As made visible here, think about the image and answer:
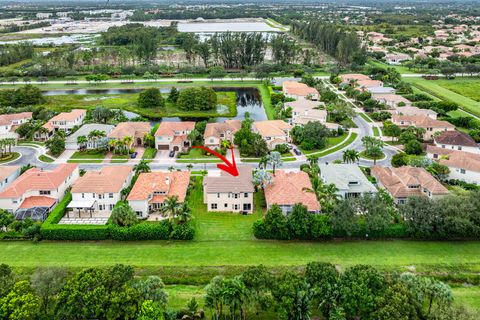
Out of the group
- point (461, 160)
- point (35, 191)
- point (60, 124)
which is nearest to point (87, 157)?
point (35, 191)

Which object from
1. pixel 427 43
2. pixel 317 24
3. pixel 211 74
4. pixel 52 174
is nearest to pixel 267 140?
pixel 52 174

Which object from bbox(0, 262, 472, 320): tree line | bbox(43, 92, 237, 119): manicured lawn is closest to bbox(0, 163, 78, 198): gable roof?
bbox(0, 262, 472, 320): tree line

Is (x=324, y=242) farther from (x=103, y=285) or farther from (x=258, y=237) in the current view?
(x=103, y=285)

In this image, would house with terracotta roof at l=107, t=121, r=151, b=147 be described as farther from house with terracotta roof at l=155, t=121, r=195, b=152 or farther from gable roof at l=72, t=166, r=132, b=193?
gable roof at l=72, t=166, r=132, b=193

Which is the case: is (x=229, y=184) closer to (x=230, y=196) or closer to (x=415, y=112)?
(x=230, y=196)

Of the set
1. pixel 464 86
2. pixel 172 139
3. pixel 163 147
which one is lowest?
pixel 163 147

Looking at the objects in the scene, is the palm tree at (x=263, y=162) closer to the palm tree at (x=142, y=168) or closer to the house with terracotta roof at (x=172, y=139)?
the house with terracotta roof at (x=172, y=139)
